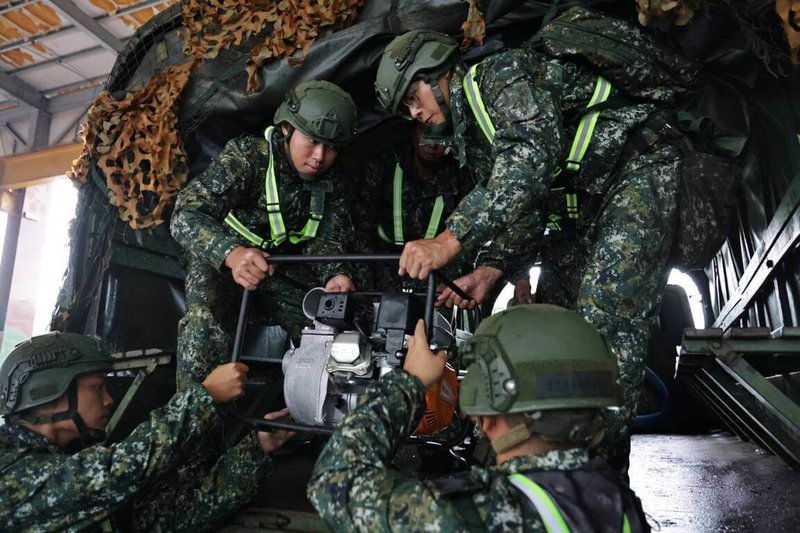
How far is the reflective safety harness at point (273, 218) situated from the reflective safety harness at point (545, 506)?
2295 millimetres

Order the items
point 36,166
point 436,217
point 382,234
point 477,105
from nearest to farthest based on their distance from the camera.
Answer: point 477,105
point 436,217
point 382,234
point 36,166

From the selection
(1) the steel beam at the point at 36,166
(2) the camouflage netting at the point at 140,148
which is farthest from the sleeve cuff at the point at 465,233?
(1) the steel beam at the point at 36,166

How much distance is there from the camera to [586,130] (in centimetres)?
269

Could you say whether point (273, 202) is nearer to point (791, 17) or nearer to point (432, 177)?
point (432, 177)

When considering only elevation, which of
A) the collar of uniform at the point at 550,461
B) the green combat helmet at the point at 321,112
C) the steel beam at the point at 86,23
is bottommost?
the collar of uniform at the point at 550,461

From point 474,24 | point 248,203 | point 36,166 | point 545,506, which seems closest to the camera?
point 545,506

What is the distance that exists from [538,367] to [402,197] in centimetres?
274

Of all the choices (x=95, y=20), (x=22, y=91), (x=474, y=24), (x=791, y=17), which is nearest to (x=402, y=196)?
(x=474, y=24)

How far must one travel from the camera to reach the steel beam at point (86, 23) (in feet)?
29.3

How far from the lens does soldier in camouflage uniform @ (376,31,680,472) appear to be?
237 cm

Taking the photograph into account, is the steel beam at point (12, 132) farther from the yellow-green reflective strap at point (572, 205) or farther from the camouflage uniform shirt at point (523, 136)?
the yellow-green reflective strap at point (572, 205)

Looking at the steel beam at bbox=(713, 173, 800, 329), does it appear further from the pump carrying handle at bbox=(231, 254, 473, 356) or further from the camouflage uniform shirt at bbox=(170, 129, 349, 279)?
the camouflage uniform shirt at bbox=(170, 129, 349, 279)

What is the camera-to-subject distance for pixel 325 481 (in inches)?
61.2

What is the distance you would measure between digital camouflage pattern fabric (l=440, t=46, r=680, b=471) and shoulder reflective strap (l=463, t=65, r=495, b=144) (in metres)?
0.03
